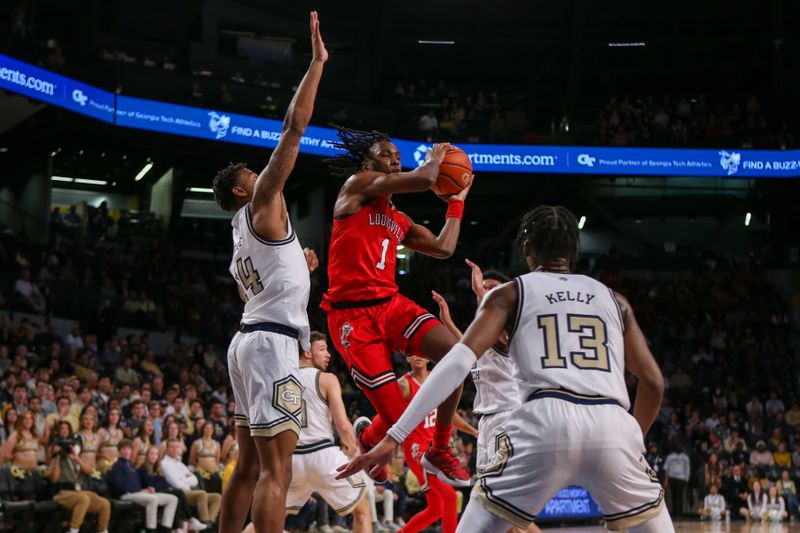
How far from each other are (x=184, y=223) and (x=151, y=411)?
1346cm

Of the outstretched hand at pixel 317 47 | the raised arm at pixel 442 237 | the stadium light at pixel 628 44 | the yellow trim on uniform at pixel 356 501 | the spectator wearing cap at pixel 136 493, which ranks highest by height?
the stadium light at pixel 628 44

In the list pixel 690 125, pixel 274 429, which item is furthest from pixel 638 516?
pixel 690 125

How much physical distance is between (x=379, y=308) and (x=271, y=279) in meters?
0.73

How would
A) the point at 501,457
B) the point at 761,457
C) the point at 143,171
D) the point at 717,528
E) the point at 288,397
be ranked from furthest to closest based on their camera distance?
1. the point at 143,171
2. the point at 761,457
3. the point at 717,528
4. the point at 288,397
5. the point at 501,457

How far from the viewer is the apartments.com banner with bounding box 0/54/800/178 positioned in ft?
66.4

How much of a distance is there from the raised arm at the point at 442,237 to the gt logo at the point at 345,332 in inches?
28.3

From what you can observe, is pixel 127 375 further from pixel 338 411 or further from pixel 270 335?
pixel 270 335

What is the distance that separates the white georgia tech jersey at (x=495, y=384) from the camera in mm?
7328

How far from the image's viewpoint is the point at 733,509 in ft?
58.2

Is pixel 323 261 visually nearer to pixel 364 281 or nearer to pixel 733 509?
pixel 733 509

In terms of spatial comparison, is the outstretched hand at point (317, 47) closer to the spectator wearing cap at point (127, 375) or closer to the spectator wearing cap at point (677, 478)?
the spectator wearing cap at point (127, 375)

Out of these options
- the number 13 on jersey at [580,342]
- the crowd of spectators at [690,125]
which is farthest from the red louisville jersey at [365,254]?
the crowd of spectators at [690,125]

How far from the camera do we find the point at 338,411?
785 centimetres

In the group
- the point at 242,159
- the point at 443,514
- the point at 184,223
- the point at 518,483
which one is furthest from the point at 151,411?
the point at 184,223
